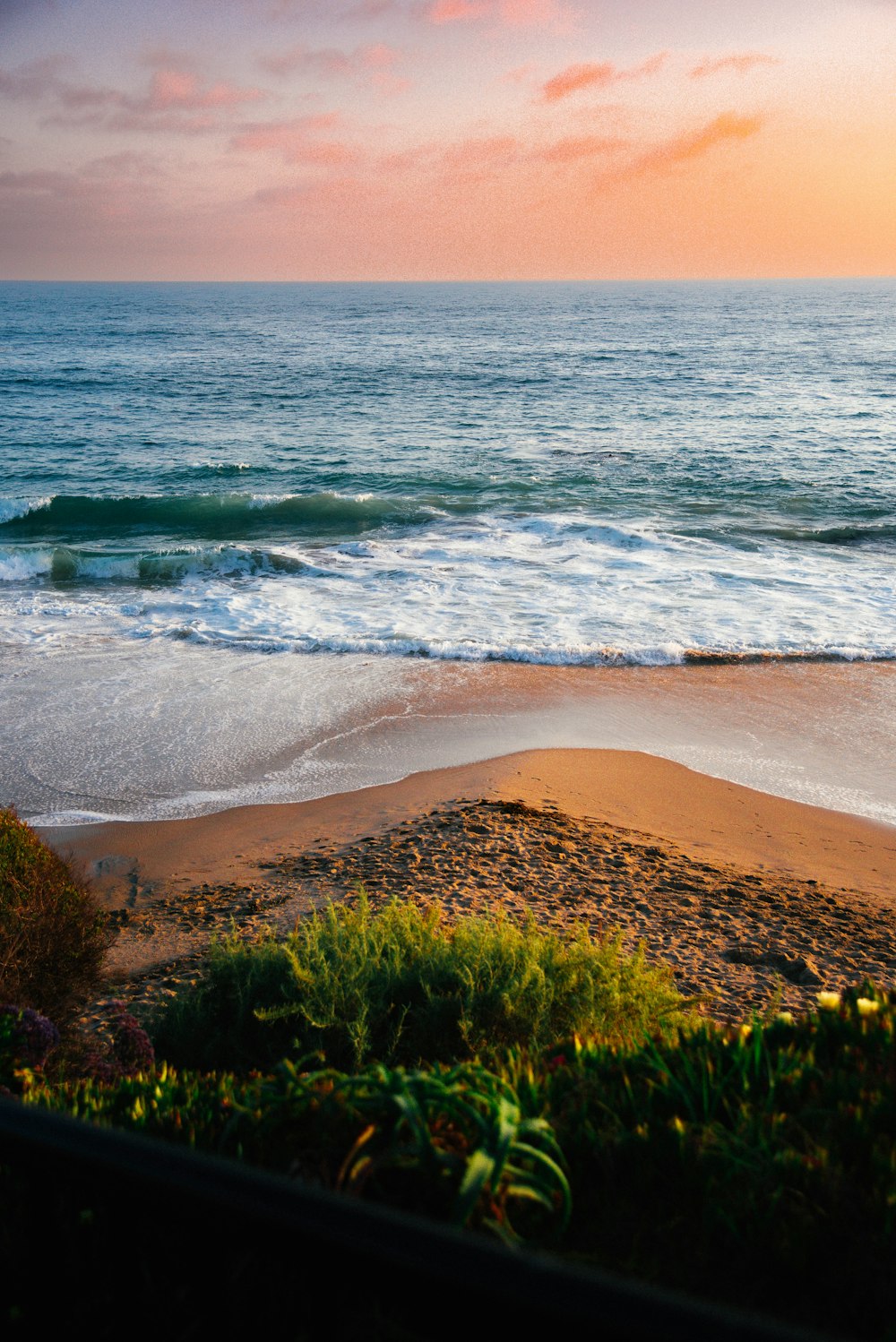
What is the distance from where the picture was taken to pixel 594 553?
1697cm

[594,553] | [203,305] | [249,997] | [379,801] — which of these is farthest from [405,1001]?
[203,305]

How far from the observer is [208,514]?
21922 millimetres

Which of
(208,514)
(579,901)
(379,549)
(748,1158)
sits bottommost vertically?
(579,901)

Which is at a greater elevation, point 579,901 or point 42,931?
point 42,931

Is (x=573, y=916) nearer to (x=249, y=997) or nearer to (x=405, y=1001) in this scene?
(x=405, y=1001)

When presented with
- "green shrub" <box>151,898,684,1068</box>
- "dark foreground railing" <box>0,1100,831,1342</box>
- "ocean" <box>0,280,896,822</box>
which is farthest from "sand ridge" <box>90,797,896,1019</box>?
"dark foreground railing" <box>0,1100,831,1342</box>

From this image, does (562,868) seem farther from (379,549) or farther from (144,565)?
(144,565)

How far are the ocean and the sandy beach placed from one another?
78 centimetres

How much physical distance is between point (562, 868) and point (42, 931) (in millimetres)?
3304

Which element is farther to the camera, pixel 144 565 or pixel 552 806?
pixel 144 565

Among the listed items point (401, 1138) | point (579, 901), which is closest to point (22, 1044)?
point (401, 1138)

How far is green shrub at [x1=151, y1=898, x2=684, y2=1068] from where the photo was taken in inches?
134

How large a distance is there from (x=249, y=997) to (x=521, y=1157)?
2.32 metres

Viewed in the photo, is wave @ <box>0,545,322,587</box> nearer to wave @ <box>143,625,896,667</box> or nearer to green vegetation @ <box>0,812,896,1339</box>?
wave @ <box>143,625,896,667</box>
